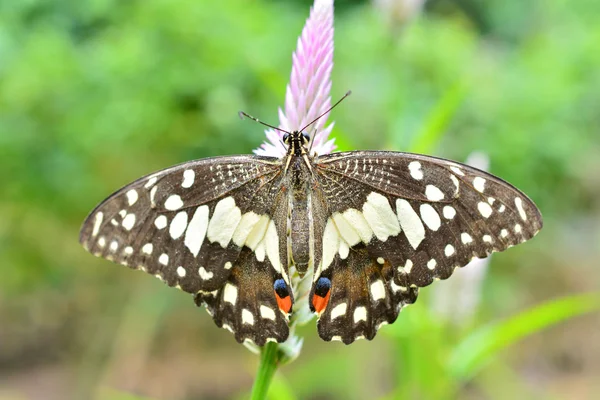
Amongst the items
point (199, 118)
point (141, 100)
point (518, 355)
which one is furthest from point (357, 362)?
point (141, 100)

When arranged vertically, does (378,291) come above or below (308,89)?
below

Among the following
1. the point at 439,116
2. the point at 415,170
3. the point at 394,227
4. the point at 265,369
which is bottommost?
the point at 265,369

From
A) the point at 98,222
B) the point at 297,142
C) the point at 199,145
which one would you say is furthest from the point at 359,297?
the point at 199,145

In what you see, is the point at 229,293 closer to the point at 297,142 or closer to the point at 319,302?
the point at 319,302

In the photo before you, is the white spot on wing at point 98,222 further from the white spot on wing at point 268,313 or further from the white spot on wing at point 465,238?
the white spot on wing at point 465,238

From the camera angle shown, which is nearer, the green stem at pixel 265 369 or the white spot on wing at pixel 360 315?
the green stem at pixel 265 369

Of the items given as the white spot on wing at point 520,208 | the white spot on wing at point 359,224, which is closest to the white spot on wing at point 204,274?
the white spot on wing at point 359,224
